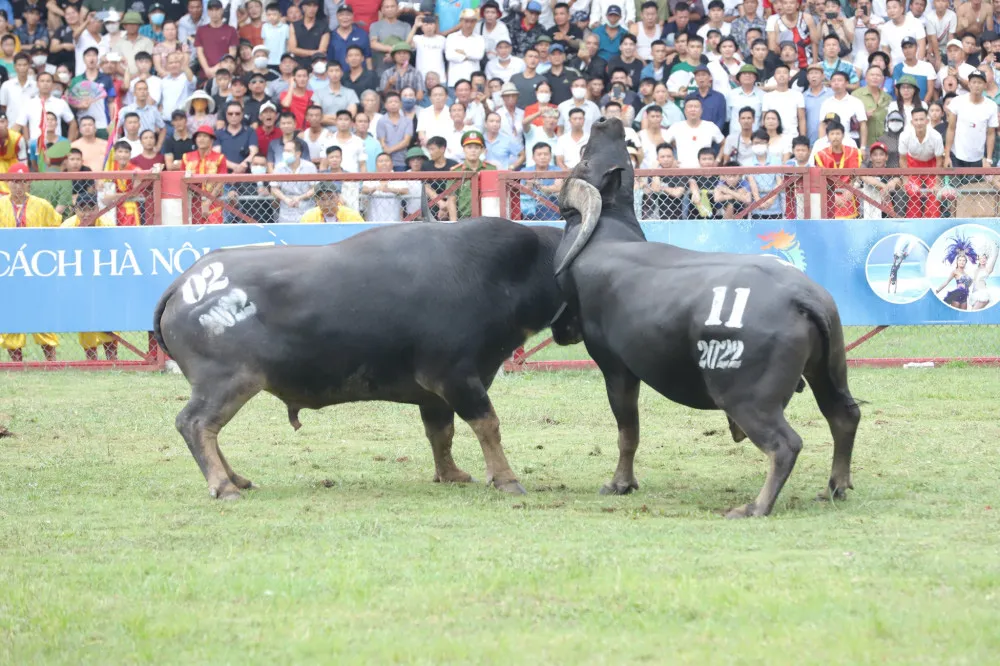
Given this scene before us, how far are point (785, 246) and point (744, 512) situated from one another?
6.79 m

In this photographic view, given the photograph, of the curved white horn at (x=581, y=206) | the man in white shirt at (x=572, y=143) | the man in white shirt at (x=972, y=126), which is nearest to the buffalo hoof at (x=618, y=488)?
the curved white horn at (x=581, y=206)

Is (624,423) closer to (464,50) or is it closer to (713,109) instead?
(713,109)

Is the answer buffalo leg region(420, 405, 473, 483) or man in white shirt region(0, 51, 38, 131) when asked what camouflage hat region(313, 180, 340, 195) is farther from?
buffalo leg region(420, 405, 473, 483)

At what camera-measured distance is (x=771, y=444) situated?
7168 mm

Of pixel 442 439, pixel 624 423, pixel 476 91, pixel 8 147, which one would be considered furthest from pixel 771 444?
pixel 8 147

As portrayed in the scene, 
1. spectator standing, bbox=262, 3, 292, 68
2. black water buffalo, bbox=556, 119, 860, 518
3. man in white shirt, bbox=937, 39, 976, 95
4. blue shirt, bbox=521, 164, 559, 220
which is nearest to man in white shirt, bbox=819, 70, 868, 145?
man in white shirt, bbox=937, 39, 976, 95

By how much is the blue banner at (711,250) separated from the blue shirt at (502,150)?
12.0 feet

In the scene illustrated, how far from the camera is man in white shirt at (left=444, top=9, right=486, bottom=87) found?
18688 millimetres

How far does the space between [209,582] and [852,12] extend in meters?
16.3

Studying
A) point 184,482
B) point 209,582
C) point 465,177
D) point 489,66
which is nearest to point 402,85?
point 489,66

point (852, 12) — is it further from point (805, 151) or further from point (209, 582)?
point (209, 582)

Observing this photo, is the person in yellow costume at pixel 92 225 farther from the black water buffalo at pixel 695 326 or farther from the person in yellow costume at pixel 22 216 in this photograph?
the black water buffalo at pixel 695 326

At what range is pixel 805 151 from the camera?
50.8 feet

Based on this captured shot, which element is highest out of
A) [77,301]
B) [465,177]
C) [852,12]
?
[852,12]
